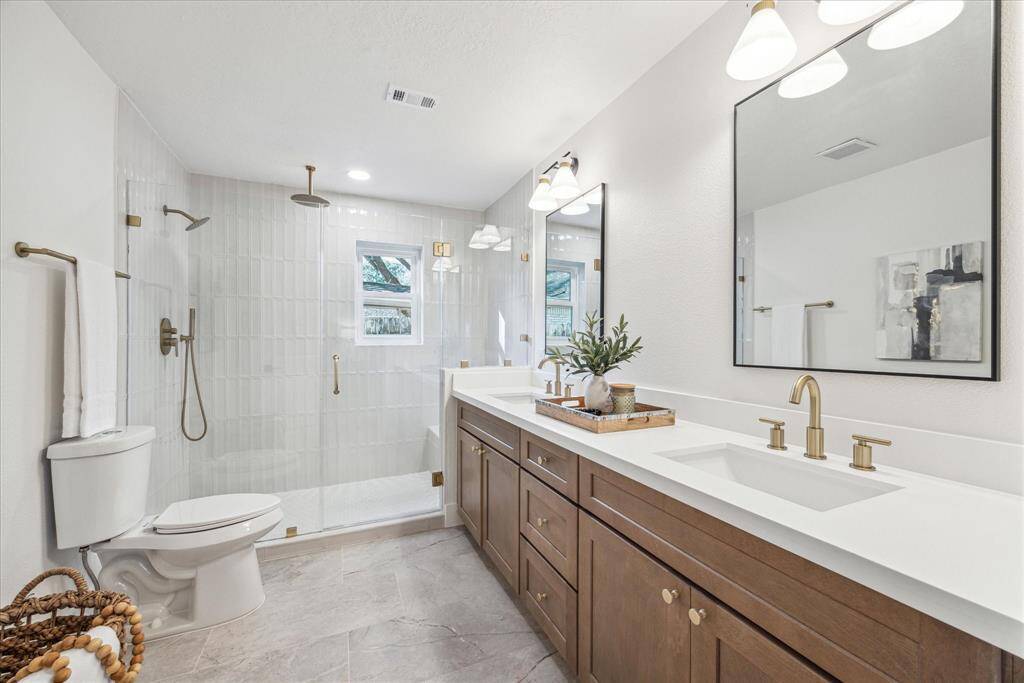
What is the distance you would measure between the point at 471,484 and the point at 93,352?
1754 millimetres

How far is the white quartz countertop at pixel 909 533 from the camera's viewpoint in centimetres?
52

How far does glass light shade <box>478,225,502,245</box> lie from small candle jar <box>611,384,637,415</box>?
177cm

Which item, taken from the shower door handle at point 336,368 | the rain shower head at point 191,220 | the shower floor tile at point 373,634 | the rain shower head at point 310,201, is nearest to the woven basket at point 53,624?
the shower floor tile at point 373,634

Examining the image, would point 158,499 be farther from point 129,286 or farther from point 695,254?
point 695,254

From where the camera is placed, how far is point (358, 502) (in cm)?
271

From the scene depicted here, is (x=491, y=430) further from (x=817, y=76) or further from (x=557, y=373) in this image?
(x=817, y=76)

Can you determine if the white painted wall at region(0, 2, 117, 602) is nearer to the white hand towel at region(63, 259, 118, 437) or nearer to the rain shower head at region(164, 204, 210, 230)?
the white hand towel at region(63, 259, 118, 437)

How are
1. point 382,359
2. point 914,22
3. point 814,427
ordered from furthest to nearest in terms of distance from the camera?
point 382,359 < point 814,427 < point 914,22

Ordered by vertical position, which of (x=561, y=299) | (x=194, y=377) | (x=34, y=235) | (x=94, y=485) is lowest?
(x=94, y=485)

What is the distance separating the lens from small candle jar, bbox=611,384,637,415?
62.5 inches

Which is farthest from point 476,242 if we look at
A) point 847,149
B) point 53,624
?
point 53,624

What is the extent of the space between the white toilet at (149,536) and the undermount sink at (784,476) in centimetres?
190

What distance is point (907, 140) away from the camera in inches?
40.7

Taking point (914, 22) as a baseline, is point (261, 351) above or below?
below
